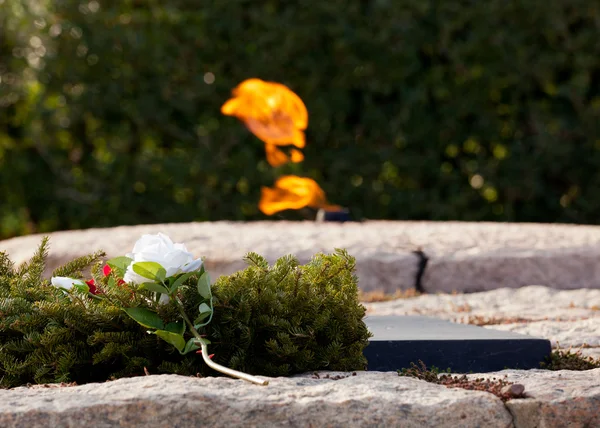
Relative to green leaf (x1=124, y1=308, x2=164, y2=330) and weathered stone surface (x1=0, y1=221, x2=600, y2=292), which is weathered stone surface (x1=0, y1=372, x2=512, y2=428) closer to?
green leaf (x1=124, y1=308, x2=164, y2=330)

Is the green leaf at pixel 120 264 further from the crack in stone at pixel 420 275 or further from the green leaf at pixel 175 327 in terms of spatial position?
the crack in stone at pixel 420 275

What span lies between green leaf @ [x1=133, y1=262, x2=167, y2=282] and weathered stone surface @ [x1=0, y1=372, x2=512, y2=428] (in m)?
0.30

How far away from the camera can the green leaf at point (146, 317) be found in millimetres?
1942

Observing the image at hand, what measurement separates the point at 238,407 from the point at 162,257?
1.62 feet

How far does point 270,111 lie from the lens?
570cm

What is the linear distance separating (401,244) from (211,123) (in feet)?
7.94

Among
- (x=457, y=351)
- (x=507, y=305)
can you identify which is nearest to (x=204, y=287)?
(x=457, y=351)

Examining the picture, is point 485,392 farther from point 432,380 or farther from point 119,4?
point 119,4

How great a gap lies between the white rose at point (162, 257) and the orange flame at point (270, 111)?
373 centimetres

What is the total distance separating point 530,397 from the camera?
69.7 inches

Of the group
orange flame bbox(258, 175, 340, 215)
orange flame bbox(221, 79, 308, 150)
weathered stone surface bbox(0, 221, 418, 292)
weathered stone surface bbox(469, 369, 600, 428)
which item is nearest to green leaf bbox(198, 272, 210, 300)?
weathered stone surface bbox(469, 369, 600, 428)

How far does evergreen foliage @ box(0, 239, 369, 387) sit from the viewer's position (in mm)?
1989

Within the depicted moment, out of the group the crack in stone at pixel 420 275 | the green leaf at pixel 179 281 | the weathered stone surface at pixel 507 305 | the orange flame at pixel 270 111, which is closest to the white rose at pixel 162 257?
the green leaf at pixel 179 281

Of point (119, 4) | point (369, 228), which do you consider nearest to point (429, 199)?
point (369, 228)
